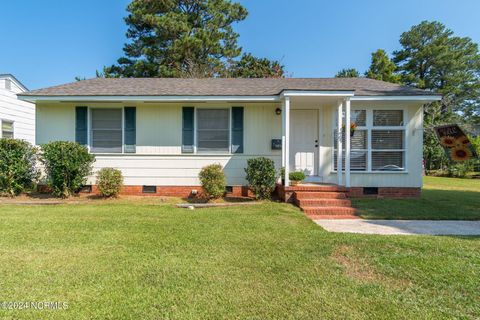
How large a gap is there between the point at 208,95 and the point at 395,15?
33.7m

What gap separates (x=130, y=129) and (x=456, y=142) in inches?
342

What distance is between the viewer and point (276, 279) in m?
2.90

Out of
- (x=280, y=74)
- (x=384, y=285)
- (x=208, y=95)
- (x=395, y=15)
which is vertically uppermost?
(x=395, y=15)

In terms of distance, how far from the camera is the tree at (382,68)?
26.7 metres

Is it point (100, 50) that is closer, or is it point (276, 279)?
point (276, 279)

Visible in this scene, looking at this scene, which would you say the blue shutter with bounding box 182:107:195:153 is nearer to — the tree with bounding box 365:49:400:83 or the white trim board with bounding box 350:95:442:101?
the white trim board with bounding box 350:95:442:101

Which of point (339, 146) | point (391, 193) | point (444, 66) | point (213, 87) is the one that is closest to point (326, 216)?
point (339, 146)

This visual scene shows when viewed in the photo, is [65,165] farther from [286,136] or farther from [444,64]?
[444,64]

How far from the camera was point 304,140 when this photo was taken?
852 cm

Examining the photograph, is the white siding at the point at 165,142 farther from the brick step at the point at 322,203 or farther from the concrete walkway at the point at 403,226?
the concrete walkway at the point at 403,226

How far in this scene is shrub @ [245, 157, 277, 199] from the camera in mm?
7242

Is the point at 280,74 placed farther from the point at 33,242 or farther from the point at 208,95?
the point at 33,242

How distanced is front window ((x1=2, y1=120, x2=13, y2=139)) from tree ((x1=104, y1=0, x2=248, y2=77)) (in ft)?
32.8

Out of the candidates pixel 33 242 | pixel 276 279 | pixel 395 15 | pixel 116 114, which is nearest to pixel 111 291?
pixel 276 279
